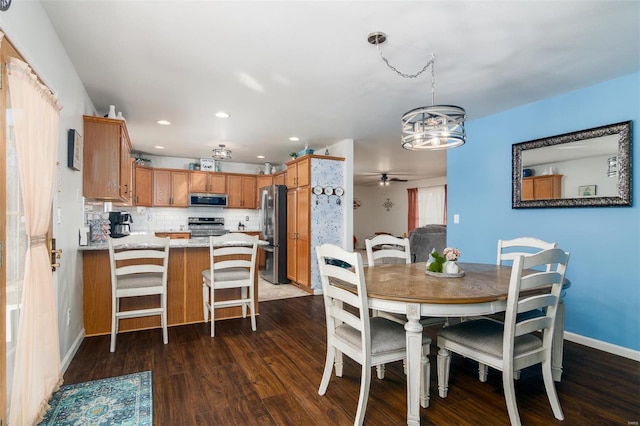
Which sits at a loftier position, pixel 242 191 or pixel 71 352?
pixel 242 191

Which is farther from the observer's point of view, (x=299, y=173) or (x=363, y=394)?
(x=299, y=173)

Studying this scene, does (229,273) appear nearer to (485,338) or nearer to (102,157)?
(102,157)

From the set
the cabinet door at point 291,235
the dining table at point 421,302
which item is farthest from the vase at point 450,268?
the cabinet door at point 291,235

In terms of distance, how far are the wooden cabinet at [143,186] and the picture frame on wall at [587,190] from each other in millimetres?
6652

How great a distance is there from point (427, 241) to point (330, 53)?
3.93m

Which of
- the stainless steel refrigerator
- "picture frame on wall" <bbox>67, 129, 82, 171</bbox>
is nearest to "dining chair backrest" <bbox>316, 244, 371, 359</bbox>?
"picture frame on wall" <bbox>67, 129, 82, 171</bbox>

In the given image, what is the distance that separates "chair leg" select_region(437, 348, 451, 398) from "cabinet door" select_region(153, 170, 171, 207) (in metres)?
6.01

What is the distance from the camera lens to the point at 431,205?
10320 millimetres

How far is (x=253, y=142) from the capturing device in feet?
18.0

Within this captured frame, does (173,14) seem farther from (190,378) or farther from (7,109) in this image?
(190,378)

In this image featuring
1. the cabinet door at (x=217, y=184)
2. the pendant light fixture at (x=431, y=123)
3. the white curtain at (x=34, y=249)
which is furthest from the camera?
the cabinet door at (x=217, y=184)

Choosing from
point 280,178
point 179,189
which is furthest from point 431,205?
point 179,189

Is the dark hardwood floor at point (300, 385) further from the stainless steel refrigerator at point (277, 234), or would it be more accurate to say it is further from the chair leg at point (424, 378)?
the stainless steel refrigerator at point (277, 234)

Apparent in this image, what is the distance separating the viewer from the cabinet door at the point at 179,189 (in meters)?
6.62
